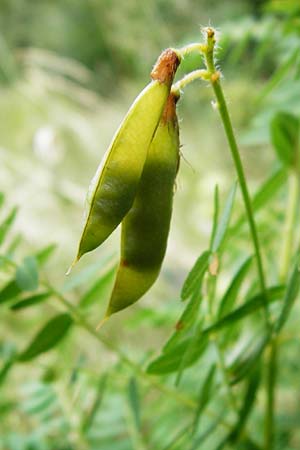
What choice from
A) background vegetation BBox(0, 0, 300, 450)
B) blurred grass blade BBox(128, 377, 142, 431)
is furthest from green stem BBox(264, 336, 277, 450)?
blurred grass blade BBox(128, 377, 142, 431)

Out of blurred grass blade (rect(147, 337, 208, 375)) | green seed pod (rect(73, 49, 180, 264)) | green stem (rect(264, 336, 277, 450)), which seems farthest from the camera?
green stem (rect(264, 336, 277, 450))

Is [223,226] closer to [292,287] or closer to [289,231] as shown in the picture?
[292,287]

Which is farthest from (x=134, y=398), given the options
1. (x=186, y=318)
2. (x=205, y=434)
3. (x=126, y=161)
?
(x=126, y=161)

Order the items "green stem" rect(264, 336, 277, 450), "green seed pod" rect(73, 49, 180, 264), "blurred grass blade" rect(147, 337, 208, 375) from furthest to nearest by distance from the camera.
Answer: "green stem" rect(264, 336, 277, 450)
"blurred grass blade" rect(147, 337, 208, 375)
"green seed pod" rect(73, 49, 180, 264)

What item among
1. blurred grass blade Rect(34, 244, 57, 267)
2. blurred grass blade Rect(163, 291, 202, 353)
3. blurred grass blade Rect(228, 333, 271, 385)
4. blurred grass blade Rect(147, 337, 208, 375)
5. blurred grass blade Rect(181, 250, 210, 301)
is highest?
blurred grass blade Rect(34, 244, 57, 267)

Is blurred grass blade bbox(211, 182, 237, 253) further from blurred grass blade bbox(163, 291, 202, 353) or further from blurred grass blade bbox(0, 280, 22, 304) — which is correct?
blurred grass blade bbox(0, 280, 22, 304)

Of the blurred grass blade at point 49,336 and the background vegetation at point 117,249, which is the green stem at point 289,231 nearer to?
the background vegetation at point 117,249

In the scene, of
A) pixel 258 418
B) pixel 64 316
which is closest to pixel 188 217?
pixel 258 418

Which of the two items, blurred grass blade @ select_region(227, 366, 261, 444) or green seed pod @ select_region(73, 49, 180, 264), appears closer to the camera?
green seed pod @ select_region(73, 49, 180, 264)

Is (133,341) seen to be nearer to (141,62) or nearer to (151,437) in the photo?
(151,437)
